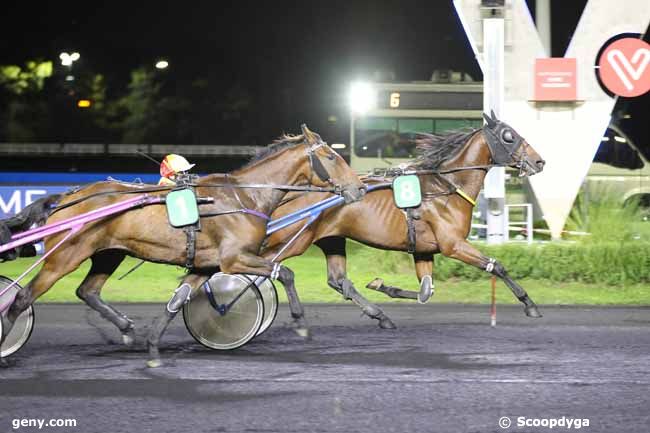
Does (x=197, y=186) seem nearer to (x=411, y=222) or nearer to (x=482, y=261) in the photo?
(x=411, y=222)

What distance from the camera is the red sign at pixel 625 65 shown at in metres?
14.7

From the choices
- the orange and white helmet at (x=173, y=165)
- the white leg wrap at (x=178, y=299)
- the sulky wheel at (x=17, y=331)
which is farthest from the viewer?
the orange and white helmet at (x=173, y=165)

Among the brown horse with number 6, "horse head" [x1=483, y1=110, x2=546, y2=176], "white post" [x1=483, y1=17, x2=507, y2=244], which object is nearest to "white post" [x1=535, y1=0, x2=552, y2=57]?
"white post" [x1=483, y1=17, x2=507, y2=244]

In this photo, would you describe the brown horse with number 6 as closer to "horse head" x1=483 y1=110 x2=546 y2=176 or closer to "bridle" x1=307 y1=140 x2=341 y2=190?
"horse head" x1=483 y1=110 x2=546 y2=176

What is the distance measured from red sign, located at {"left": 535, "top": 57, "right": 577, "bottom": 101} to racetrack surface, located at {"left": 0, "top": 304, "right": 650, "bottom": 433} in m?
5.33

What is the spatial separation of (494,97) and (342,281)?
17.0 ft

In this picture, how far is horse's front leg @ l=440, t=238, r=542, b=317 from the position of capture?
367 inches

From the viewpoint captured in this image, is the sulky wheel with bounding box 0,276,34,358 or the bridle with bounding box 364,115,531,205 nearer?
the sulky wheel with bounding box 0,276,34,358

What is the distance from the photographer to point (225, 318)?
330 inches

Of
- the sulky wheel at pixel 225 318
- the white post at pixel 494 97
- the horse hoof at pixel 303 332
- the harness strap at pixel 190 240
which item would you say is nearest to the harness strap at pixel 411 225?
the horse hoof at pixel 303 332

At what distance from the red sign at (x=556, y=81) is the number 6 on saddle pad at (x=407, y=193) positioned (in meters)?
5.78

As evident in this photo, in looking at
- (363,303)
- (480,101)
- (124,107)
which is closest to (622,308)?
(363,303)

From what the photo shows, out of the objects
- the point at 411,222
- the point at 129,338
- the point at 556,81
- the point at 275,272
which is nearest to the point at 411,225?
the point at 411,222

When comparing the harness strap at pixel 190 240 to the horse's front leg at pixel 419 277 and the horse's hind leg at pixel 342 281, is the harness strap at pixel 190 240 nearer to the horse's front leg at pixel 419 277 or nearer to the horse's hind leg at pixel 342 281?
the horse's hind leg at pixel 342 281
